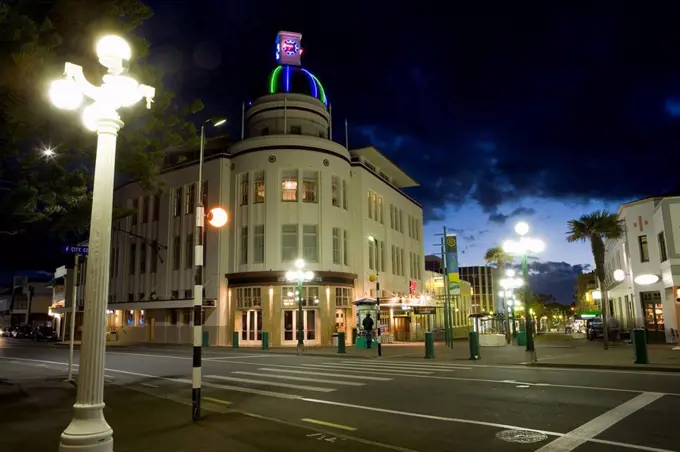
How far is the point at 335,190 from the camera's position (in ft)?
131

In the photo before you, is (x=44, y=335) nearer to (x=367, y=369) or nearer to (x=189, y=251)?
(x=189, y=251)

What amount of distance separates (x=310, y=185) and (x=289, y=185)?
1528mm

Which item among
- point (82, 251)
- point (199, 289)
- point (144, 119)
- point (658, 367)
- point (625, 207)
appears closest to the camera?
point (199, 289)

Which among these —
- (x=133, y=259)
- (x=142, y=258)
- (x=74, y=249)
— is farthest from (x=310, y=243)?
(x=74, y=249)

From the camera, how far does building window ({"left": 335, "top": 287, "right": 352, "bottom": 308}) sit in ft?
127

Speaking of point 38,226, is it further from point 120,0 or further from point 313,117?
point 313,117

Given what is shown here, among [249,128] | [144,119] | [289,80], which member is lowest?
[144,119]

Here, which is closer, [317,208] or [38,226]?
[38,226]

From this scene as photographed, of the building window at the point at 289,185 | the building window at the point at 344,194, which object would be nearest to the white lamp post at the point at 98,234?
the building window at the point at 289,185

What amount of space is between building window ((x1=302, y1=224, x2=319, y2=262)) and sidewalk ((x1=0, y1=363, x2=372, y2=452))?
25.4 m

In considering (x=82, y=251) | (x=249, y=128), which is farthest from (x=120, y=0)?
(x=249, y=128)

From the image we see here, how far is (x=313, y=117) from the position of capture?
141 feet

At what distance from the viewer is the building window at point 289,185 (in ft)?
127

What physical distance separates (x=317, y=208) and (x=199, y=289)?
28783 millimetres
